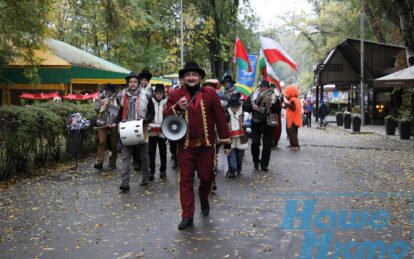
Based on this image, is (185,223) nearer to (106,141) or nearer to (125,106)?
(125,106)

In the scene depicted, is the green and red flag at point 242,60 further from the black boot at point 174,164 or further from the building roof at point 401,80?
the building roof at point 401,80

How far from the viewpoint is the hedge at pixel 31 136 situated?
9480mm

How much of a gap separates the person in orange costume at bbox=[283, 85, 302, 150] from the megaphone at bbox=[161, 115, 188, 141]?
9.47 metres

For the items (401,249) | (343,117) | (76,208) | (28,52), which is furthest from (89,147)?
A: (343,117)

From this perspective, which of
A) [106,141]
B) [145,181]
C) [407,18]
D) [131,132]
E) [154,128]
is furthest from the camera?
[407,18]

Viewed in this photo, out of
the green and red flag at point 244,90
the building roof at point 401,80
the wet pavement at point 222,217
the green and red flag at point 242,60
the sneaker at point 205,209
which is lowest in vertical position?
the wet pavement at point 222,217

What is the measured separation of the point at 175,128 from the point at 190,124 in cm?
20

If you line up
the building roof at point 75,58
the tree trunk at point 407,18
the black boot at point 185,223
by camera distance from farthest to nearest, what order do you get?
the tree trunk at point 407,18
the building roof at point 75,58
the black boot at point 185,223

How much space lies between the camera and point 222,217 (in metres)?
6.84

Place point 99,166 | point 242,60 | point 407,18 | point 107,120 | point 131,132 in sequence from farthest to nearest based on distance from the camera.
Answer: point 407,18 → point 242,60 → point 99,166 → point 107,120 → point 131,132

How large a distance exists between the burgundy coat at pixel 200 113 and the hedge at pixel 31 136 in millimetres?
4122

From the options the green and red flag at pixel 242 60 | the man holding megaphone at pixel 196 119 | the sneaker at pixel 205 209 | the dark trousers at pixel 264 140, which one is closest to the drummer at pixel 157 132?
the dark trousers at pixel 264 140

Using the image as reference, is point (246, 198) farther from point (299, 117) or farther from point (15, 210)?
point (299, 117)

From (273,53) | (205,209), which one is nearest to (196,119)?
(205,209)
